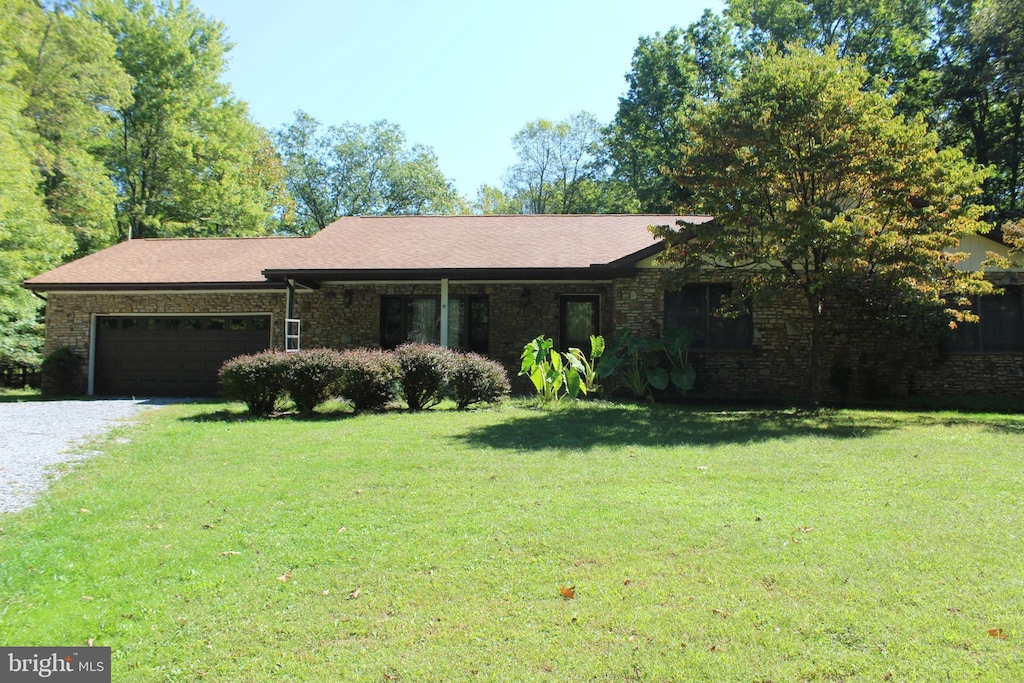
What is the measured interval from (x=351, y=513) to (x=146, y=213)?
2880 centimetres

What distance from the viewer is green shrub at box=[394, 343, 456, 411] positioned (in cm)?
1255

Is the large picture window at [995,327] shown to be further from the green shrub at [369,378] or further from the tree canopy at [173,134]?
the tree canopy at [173,134]

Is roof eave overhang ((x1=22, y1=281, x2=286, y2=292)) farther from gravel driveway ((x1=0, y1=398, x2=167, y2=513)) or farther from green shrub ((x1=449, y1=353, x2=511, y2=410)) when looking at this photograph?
green shrub ((x1=449, y1=353, x2=511, y2=410))

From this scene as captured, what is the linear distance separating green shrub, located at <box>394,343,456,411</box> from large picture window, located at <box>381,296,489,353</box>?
366 centimetres

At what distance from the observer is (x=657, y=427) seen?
1052 cm

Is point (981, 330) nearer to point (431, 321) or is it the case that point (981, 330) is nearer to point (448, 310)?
point (448, 310)

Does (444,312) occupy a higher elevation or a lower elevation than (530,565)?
higher

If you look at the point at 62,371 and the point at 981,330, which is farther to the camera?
the point at 62,371

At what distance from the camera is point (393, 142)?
145 feet

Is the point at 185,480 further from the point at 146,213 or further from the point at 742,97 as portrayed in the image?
the point at 146,213

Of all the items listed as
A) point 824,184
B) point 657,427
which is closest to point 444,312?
point 657,427

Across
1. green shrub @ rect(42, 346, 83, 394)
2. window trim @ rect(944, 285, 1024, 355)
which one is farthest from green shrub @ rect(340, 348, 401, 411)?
window trim @ rect(944, 285, 1024, 355)

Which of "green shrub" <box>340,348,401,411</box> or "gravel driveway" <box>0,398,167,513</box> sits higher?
"green shrub" <box>340,348,401,411</box>

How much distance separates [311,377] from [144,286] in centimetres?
739
